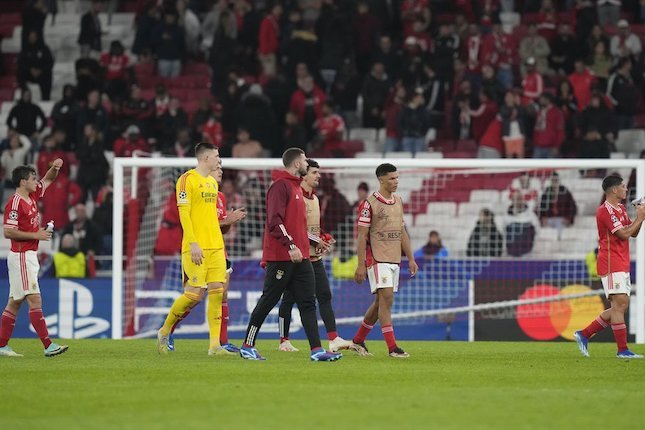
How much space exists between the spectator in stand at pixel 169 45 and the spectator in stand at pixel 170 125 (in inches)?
114

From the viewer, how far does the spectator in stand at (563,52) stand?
27266mm

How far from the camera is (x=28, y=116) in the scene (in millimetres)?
27969

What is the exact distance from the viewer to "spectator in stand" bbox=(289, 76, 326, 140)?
26.5 m

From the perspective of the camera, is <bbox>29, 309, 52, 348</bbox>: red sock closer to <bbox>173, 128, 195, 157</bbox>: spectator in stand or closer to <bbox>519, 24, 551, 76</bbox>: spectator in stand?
<bbox>173, 128, 195, 157</bbox>: spectator in stand

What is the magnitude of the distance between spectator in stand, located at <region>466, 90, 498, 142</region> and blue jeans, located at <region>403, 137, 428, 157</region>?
1.11 meters

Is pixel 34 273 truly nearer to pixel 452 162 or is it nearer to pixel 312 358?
pixel 312 358

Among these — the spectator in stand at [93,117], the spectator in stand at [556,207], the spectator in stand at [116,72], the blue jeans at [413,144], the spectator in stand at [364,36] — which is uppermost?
the spectator in stand at [364,36]

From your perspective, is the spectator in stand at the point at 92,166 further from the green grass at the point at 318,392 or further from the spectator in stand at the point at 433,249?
the green grass at the point at 318,392

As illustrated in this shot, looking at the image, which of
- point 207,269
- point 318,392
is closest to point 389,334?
Answer: point 207,269

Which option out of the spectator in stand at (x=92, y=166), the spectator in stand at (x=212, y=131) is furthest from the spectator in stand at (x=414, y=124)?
the spectator in stand at (x=92, y=166)

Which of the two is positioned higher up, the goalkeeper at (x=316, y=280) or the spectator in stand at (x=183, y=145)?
the spectator in stand at (x=183, y=145)

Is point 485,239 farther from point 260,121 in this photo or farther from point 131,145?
point 131,145

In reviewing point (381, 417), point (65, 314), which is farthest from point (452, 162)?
point (381, 417)

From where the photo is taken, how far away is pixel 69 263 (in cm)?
2198
